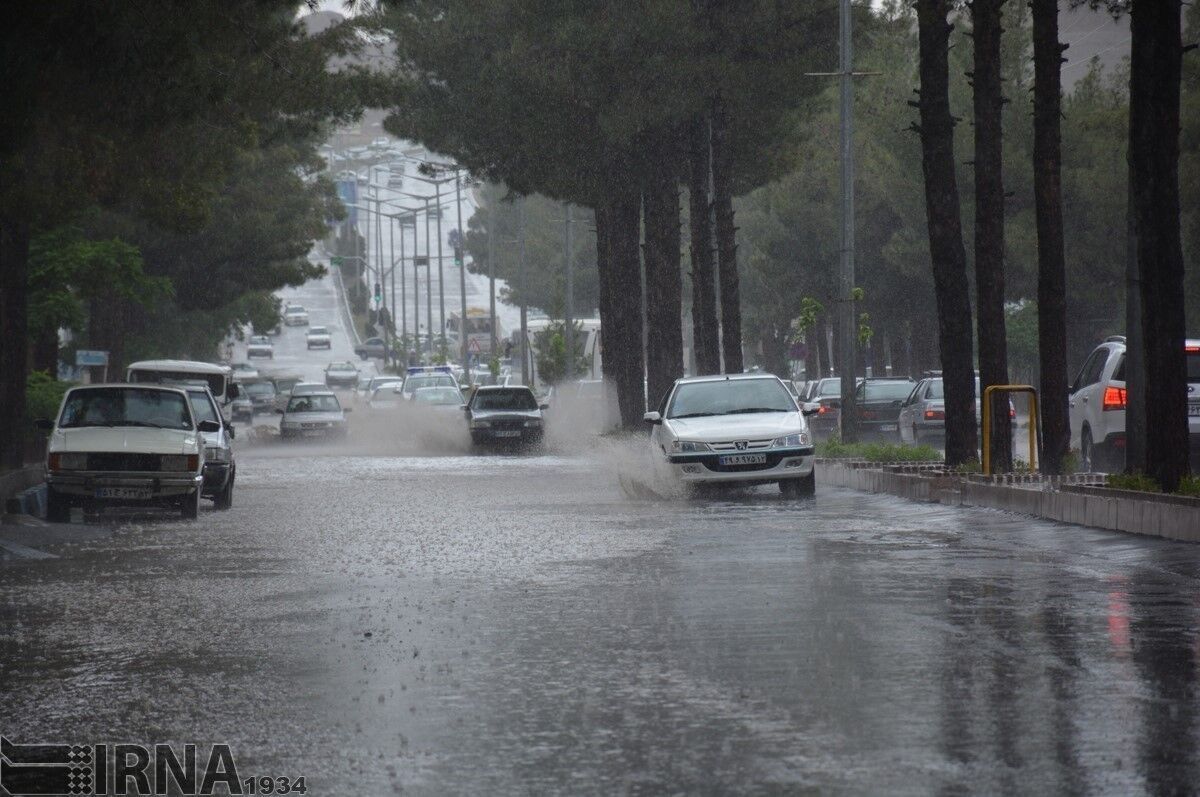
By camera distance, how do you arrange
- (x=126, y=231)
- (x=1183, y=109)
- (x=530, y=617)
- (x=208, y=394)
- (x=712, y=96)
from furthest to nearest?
(x=1183, y=109), (x=126, y=231), (x=712, y=96), (x=208, y=394), (x=530, y=617)

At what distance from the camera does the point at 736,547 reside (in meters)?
17.6

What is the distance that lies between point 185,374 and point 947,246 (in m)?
24.9

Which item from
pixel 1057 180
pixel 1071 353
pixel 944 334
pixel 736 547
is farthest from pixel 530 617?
pixel 1071 353

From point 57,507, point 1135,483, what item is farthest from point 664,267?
point 1135,483

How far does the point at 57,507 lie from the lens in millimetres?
23453

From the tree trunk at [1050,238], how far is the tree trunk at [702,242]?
18.2 meters

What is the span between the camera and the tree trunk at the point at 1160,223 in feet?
64.2

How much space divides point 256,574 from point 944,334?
14.7m

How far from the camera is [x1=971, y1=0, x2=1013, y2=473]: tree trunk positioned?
85.6 feet

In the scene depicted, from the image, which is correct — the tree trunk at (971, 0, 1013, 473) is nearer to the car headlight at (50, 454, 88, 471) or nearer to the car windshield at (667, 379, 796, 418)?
the car windshield at (667, 379, 796, 418)

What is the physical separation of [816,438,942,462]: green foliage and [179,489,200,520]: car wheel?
11.1m

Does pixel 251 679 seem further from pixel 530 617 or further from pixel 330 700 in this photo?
pixel 530 617

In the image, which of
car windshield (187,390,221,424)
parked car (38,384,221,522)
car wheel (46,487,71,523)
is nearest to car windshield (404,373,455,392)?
car windshield (187,390,221,424)

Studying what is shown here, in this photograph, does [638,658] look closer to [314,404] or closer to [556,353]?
[314,404]
